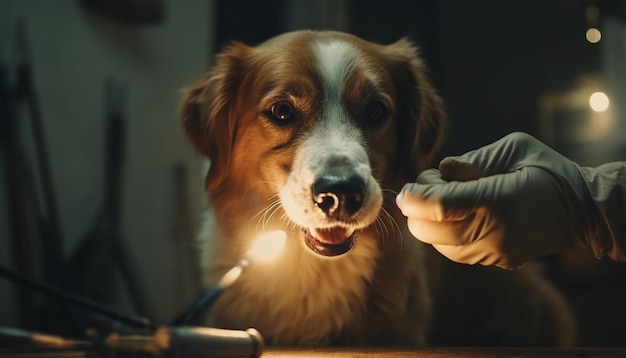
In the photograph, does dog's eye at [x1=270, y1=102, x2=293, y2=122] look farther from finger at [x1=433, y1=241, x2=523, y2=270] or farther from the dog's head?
finger at [x1=433, y1=241, x2=523, y2=270]

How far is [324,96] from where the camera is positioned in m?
1.61

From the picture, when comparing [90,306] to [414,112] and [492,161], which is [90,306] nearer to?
A: [492,161]

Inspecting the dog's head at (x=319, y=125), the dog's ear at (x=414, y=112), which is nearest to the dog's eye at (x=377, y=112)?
the dog's head at (x=319, y=125)

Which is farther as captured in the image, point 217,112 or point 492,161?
point 217,112

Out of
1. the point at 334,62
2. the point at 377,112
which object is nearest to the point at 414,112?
the point at 377,112

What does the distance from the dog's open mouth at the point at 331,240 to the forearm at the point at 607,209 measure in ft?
1.64

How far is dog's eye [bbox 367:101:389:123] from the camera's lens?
5.43 feet

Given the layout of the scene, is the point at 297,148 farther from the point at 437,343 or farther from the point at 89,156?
the point at 89,156

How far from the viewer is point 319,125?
62.2 inches

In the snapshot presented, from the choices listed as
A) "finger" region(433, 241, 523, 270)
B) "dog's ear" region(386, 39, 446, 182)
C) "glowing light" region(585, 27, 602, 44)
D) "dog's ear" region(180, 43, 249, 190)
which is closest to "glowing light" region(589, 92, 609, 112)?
"glowing light" region(585, 27, 602, 44)

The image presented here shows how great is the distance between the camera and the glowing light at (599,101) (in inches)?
79.7

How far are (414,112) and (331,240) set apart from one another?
51 centimetres

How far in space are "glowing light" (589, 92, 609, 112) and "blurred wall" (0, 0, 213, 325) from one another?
1.49m

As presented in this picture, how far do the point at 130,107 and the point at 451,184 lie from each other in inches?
70.4
